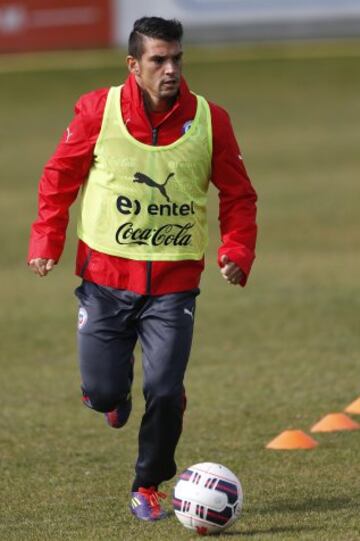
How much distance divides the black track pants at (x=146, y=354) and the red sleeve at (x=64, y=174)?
0.32m

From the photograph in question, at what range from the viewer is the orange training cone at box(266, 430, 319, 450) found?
8312 millimetres

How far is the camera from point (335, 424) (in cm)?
877

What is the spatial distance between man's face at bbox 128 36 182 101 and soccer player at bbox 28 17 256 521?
0.4 inches

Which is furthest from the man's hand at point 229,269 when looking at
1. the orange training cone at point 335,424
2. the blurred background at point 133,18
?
the blurred background at point 133,18

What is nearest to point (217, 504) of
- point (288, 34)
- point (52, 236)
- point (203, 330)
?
point (52, 236)

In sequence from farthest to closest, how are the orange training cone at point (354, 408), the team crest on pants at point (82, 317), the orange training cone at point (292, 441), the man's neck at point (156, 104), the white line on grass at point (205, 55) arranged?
the white line on grass at point (205, 55)
the orange training cone at point (354, 408)
the orange training cone at point (292, 441)
the team crest on pants at point (82, 317)
the man's neck at point (156, 104)

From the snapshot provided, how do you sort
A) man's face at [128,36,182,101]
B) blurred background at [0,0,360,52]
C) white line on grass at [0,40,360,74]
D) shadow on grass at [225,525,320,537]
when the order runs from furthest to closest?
1. white line on grass at [0,40,360,74]
2. blurred background at [0,0,360,52]
3. man's face at [128,36,182,101]
4. shadow on grass at [225,525,320,537]

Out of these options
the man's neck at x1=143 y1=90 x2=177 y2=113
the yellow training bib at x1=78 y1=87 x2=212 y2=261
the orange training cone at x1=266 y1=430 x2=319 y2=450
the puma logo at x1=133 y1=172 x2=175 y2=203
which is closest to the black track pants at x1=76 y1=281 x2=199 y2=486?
the yellow training bib at x1=78 y1=87 x2=212 y2=261

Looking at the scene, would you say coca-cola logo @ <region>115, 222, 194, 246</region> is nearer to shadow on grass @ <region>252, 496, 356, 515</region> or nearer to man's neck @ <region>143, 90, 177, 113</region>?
man's neck @ <region>143, 90, 177, 113</region>

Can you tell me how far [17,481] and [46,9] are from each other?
909 inches

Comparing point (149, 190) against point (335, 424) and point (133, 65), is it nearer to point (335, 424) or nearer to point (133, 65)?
point (133, 65)

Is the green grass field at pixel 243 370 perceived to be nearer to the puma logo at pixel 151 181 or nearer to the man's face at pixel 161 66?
the puma logo at pixel 151 181

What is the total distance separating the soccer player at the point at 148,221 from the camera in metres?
6.74

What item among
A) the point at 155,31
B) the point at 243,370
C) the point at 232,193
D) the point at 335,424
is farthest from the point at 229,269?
the point at 243,370
